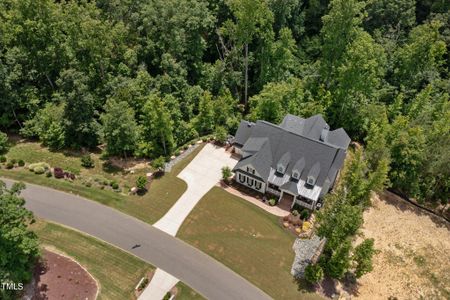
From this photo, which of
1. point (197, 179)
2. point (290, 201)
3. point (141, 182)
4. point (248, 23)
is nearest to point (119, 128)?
point (141, 182)

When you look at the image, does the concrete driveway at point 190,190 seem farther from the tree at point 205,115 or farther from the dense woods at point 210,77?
the dense woods at point 210,77

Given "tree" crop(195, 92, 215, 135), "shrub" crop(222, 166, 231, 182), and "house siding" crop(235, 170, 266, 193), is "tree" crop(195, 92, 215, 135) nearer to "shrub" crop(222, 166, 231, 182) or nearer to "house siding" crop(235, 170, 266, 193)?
"shrub" crop(222, 166, 231, 182)

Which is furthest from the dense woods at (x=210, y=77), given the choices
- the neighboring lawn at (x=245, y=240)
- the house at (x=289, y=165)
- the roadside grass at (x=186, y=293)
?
the roadside grass at (x=186, y=293)

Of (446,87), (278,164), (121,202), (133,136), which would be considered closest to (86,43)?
(133,136)

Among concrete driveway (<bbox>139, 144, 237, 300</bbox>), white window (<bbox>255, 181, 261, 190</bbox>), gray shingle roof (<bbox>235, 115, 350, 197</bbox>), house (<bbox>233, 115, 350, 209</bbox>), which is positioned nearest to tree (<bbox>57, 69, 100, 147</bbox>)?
concrete driveway (<bbox>139, 144, 237, 300</bbox>)

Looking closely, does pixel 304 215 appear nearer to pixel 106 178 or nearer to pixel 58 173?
pixel 106 178
